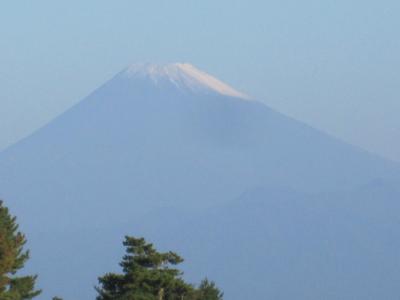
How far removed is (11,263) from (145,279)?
7.61ft

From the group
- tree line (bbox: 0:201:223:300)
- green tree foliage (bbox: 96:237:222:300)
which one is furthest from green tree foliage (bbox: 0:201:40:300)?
green tree foliage (bbox: 96:237:222:300)

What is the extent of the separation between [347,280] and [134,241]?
175 m

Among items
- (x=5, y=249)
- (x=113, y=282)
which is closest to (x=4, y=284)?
(x=5, y=249)

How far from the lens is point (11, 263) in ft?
80.3

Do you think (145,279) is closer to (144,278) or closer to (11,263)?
(144,278)

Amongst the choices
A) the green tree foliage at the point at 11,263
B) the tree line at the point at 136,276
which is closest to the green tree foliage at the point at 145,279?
the tree line at the point at 136,276

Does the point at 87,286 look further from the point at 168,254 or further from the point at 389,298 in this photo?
the point at 168,254

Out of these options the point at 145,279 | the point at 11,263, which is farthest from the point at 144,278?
the point at 11,263

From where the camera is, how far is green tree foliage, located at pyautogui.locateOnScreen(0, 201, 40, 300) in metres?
24.2

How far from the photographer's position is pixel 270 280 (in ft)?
651

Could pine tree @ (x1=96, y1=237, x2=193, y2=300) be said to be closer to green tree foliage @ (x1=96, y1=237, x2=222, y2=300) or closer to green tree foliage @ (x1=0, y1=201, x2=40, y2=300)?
green tree foliage @ (x1=96, y1=237, x2=222, y2=300)

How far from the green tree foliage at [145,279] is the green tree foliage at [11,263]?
1623mm

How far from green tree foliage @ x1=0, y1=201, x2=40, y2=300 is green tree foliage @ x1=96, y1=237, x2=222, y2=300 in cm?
162

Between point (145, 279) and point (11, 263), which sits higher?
point (145, 279)
